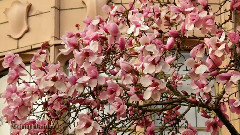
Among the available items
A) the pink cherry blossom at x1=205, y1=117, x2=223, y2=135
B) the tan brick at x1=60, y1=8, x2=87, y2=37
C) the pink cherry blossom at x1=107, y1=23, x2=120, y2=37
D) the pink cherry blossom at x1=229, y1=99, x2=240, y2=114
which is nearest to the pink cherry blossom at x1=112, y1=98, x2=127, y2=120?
the pink cherry blossom at x1=107, y1=23, x2=120, y2=37

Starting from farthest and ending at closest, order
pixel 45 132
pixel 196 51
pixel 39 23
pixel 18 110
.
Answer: pixel 39 23, pixel 45 132, pixel 18 110, pixel 196 51

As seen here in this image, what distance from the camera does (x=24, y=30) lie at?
11.2 meters

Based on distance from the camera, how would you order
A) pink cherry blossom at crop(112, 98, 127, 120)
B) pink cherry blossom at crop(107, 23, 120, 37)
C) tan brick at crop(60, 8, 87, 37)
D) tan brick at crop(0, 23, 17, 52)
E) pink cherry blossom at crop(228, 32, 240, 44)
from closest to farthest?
pink cherry blossom at crop(228, 32, 240, 44) < pink cherry blossom at crop(112, 98, 127, 120) < pink cherry blossom at crop(107, 23, 120, 37) < tan brick at crop(60, 8, 87, 37) < tan brick at crop(0, 23, 17, 52)

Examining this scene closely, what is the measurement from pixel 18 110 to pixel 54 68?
0.60 m

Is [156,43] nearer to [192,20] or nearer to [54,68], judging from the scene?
[192,20]

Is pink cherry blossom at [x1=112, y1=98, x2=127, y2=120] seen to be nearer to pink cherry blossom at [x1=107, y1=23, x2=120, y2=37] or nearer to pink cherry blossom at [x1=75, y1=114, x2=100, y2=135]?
pink cherry blossom at [x1=75, y1=114, x2=100, y2=135]

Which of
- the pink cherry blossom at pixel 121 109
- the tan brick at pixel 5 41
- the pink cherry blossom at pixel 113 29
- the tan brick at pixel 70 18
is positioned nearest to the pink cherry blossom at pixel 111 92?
the pink cherry blossom at pixel 121 109

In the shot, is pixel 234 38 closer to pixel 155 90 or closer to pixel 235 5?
pixel 235 5

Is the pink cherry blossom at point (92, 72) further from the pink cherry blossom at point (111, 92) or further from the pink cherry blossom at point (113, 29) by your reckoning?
the pink cherry blossom at point (113, 29)

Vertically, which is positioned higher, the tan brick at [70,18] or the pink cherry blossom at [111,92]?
the tan brick at [70,18]

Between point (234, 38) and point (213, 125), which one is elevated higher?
point (234, 38)

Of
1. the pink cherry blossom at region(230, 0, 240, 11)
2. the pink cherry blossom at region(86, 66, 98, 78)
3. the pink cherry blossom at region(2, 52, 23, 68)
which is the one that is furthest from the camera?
the pink cherry blossom at region(2, 52, 23, 68)

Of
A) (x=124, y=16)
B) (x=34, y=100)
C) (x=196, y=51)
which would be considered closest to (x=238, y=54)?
(x=196, y=51)

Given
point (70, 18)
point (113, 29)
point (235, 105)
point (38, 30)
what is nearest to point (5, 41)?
point (38, 30)
